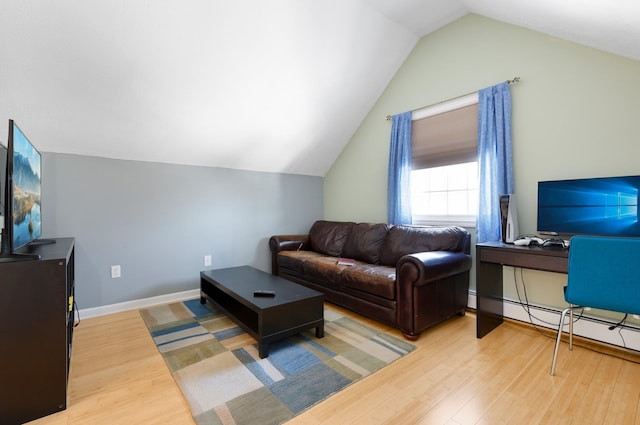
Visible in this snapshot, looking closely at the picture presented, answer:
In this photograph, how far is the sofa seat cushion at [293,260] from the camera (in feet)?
10.8

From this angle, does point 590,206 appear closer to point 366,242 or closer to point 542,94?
point 542,94

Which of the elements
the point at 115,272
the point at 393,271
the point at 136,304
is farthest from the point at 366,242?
the point at 115,272

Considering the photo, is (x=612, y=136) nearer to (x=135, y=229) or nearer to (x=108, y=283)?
(x=135, y=229)

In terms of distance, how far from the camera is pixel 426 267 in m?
2.11

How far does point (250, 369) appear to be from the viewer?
1.80m

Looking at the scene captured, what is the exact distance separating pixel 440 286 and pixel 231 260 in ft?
8.20

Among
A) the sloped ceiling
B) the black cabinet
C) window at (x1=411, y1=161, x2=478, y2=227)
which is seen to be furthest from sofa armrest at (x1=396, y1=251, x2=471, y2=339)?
the black cabinet

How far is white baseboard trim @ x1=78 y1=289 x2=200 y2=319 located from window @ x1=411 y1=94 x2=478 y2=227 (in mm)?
2815

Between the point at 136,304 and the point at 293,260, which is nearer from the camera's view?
the point at 136,304

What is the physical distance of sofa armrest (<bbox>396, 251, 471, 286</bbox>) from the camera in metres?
2.10

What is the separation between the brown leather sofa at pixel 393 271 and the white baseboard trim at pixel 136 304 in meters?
1.08

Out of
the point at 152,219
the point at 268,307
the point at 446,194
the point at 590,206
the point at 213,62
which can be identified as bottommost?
the point at 268,307

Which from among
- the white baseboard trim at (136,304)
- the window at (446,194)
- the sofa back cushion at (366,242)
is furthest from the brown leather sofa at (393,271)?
the white baseboard trim at (136,304)

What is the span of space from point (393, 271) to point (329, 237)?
140 centimetres
